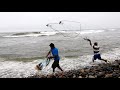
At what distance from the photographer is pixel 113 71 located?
8789 mm

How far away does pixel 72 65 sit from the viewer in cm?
1176
